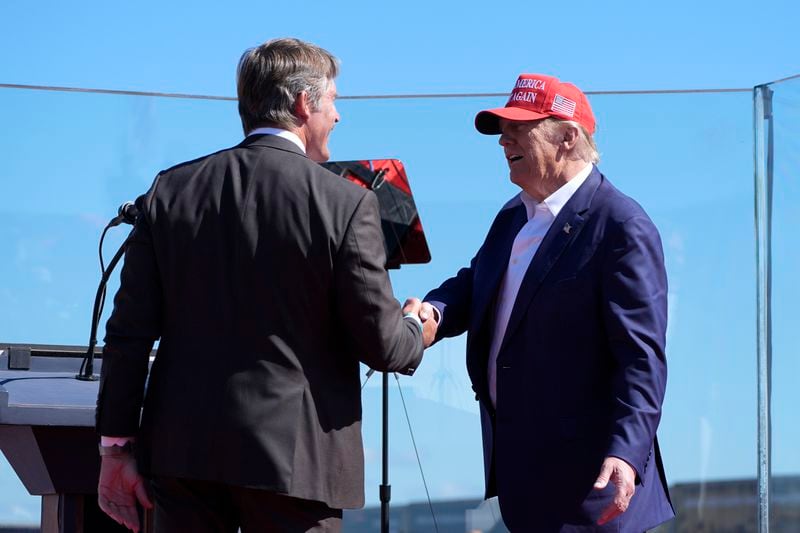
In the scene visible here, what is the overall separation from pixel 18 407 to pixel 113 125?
1.75 m

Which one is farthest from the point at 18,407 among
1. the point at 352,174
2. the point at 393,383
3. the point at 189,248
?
the point at 393,383

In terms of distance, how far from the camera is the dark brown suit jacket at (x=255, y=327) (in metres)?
1.64

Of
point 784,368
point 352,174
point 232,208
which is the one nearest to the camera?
point 232,208

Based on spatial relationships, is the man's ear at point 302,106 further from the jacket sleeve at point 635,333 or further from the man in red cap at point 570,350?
the jacket sleeve at point 635,333

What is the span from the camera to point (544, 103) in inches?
83.3

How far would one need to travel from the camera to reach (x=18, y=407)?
222 cm

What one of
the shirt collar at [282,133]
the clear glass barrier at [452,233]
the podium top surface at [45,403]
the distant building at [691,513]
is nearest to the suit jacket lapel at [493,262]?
the shirt collar at [282,133]

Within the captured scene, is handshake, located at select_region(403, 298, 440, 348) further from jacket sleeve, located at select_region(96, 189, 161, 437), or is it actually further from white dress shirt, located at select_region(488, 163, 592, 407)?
jacket sleeve, located at select_region(96, 189, 161, 437)

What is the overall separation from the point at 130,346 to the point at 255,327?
22 cm

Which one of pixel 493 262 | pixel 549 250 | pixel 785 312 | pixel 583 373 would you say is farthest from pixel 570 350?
pixel 785 312

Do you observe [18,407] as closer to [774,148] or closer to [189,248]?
[189,248]

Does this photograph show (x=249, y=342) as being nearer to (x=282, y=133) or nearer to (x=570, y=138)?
(x=282, y=133)

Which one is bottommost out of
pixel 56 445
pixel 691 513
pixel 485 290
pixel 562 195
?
pixel 691 513

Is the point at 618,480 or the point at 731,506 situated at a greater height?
the point at 618,480
